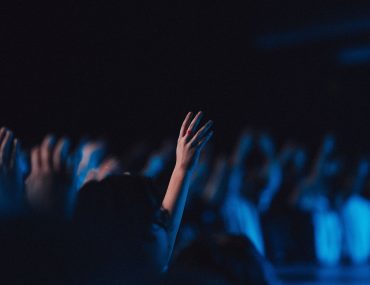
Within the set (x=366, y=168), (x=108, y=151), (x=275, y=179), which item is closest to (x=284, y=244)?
(x=275, y=179)

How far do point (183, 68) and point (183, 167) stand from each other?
21.6 feet

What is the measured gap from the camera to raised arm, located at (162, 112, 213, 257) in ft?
5.41

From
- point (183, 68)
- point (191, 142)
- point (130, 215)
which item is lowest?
point (130, 215)

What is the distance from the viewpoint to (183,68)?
27.1 feet

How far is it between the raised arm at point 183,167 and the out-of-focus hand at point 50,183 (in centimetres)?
31

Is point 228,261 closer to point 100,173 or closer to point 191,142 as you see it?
point 191,142

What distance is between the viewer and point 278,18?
8.20 metres

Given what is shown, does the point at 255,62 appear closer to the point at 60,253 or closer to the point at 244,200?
the point at 244,200

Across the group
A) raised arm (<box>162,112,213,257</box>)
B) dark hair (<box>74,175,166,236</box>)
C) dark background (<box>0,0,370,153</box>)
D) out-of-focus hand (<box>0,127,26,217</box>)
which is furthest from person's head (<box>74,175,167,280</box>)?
dark background (<box>0,0,370,153</box>)

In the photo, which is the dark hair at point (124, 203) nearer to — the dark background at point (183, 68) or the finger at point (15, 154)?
the finger at point (15, 154)

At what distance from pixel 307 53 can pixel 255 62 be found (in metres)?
0.96

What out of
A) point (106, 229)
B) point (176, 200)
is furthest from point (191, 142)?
point (106, 229)

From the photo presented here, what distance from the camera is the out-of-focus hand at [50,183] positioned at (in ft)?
4.64

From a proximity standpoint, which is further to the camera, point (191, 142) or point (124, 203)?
point (191, 142)
